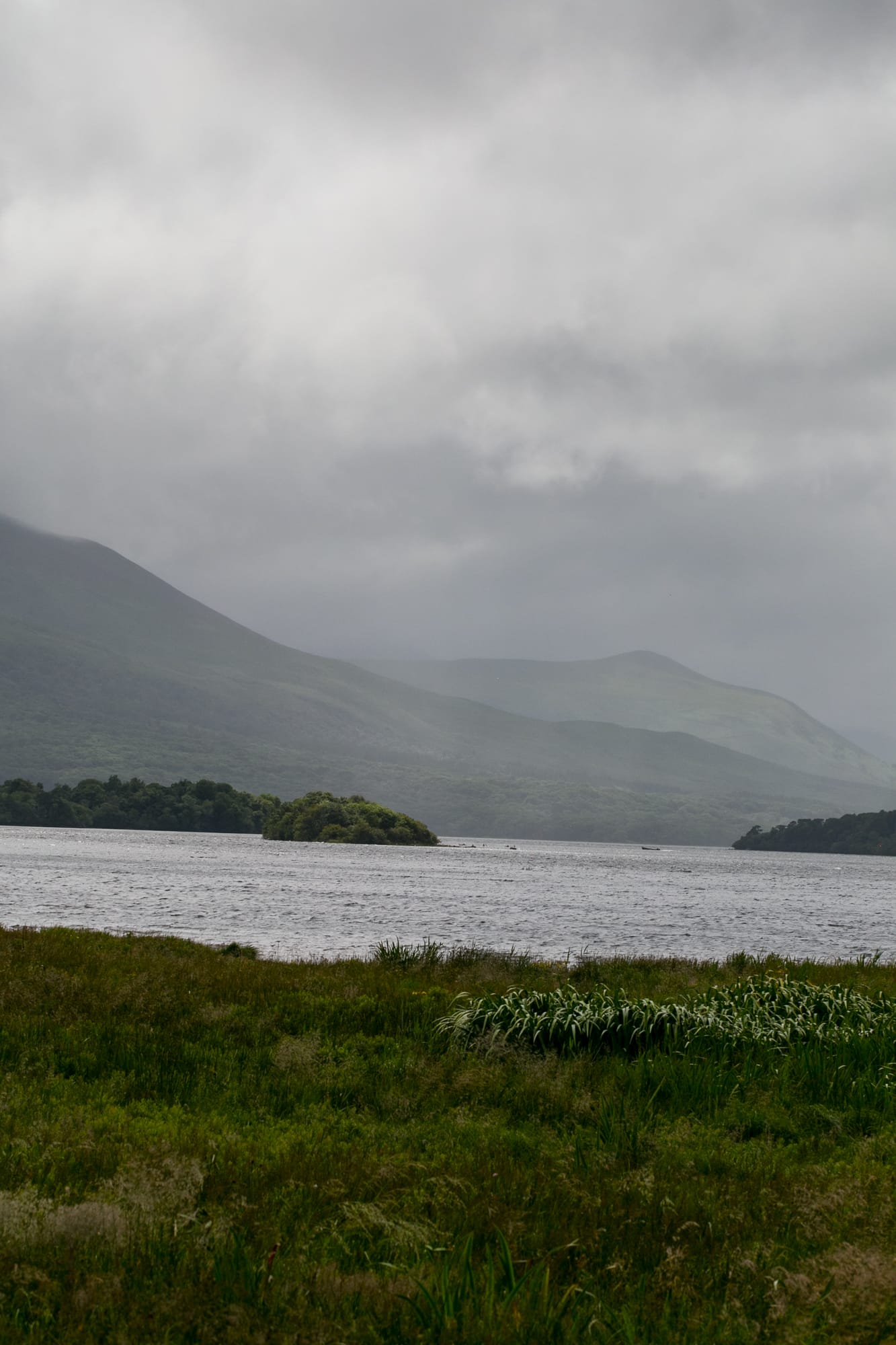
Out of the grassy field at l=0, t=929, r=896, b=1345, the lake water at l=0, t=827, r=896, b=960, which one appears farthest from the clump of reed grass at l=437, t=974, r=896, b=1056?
the lake water at l=0, t=827, r=896, b=960

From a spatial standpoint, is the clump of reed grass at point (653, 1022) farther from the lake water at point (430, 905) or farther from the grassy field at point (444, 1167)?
the lake water at point (430, 905)

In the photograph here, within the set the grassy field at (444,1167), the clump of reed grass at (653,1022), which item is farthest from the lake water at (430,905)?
the grassy field at (444,1167)

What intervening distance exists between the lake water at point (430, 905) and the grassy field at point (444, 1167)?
1713cm

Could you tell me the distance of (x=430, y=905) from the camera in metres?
61.8

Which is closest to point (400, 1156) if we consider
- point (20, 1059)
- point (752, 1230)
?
point (752, 1230)

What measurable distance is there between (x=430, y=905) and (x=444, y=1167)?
5394 centimetres

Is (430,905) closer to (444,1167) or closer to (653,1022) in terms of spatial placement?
(653,1022)

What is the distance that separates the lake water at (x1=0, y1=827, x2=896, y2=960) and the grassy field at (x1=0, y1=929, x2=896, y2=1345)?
56.2ft

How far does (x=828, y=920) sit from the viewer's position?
62.8 meters

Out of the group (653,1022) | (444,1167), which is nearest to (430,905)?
(653,1022)

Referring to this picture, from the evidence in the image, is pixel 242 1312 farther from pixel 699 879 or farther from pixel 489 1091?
pixel 699 879

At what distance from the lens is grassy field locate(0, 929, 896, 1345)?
592 cm

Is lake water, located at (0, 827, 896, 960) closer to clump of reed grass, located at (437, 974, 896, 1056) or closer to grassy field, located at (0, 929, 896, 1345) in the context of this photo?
clump of reed grass, located at (437, 974, 896, 1056)

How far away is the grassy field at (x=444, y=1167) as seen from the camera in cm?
592
